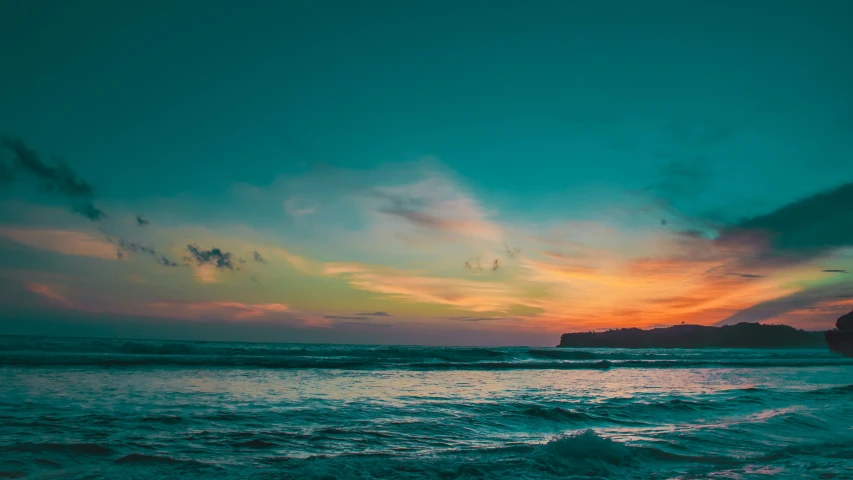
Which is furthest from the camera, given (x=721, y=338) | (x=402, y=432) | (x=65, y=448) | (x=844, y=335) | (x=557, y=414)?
Result: (x=721, y=338)

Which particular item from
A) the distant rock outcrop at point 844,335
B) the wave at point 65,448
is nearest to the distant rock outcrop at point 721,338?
the distant rock outcrop at point 844,335

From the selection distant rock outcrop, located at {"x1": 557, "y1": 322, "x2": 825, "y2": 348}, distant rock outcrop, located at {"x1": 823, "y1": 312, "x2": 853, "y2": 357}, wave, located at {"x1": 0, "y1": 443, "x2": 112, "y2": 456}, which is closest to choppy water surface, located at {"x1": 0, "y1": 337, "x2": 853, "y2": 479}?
wave, located at {"x1": 0, "y1": 443, "x2": 112, "y2": 456}

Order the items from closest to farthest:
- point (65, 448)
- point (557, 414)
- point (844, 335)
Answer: point (65, 448), point (557, 414), point (844, 335)

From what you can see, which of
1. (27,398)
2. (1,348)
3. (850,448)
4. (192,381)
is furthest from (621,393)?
(1,348)

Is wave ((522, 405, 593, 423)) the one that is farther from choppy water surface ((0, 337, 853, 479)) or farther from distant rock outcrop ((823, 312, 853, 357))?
distant rock outcrop ((823, 312, 853, 357))

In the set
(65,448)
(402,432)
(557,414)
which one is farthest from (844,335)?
(65,448)

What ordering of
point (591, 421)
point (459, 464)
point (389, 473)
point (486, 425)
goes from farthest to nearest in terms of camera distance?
point (591, 421)
point (486, 425)
point (459, 464)
point (389, 473)

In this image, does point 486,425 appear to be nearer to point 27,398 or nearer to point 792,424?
point 792,424

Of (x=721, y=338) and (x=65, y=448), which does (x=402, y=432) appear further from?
(x=721, y=338)

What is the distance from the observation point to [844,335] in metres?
57.2

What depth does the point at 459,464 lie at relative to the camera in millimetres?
6812

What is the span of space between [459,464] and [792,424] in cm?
943

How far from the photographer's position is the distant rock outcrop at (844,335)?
5588 centimetres

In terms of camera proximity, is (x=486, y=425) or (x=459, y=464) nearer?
(x=459, y=464)
